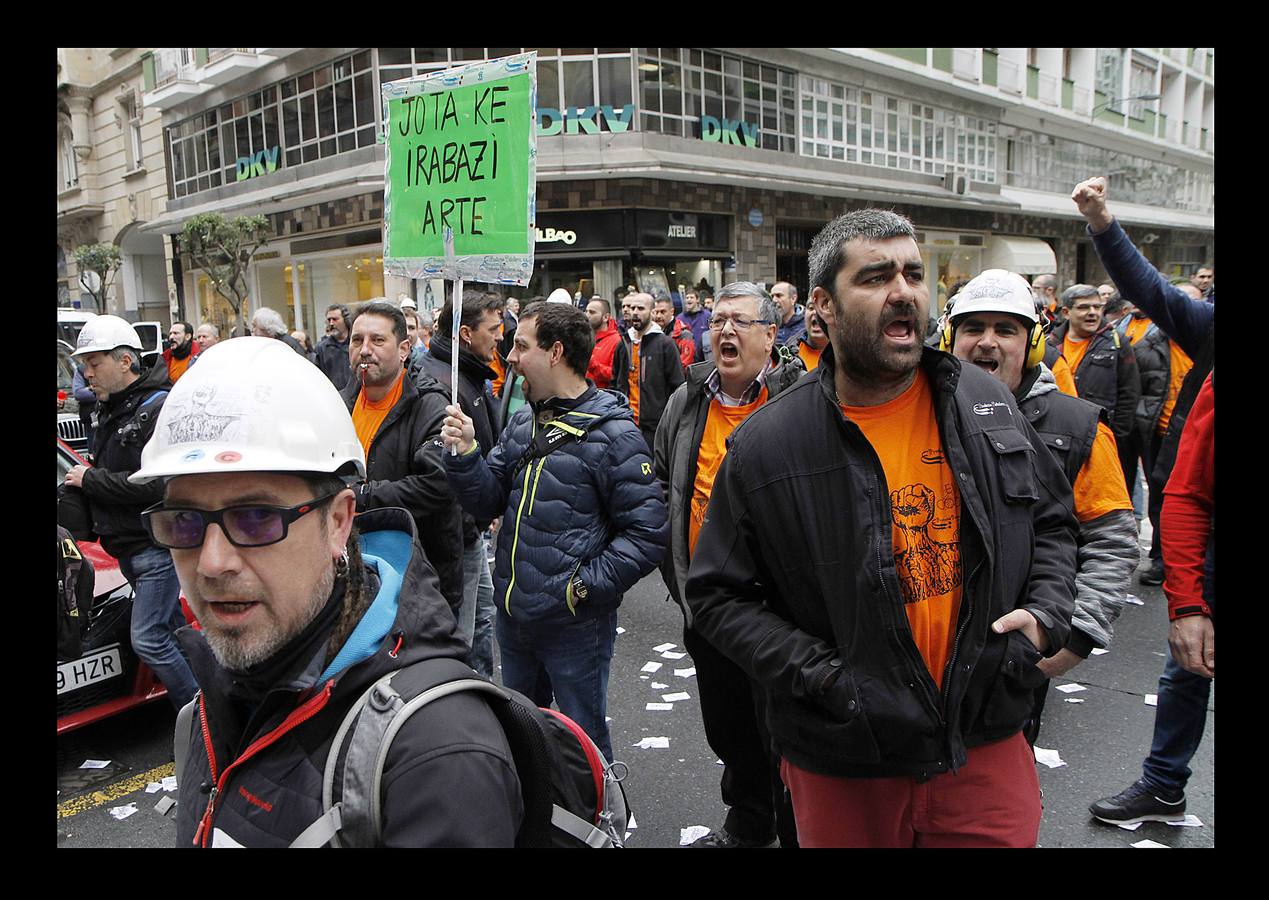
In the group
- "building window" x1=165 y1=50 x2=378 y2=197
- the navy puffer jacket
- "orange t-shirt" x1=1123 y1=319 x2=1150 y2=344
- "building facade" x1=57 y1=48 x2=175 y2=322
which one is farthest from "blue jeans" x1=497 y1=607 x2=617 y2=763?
"building facade" x1=57 y1=48 x2=175 y2=322

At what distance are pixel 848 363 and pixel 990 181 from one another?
33.6 m

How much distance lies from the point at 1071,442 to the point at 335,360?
7.73 metres

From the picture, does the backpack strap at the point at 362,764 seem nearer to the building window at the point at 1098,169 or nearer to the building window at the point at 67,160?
the building window at the point at 1098,169

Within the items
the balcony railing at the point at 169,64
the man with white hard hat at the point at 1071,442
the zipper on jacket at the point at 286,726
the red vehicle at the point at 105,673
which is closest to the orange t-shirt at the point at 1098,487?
the man with white hard hat at the point at 1071,442

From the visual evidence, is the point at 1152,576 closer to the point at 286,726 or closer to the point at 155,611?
the point at 155,611

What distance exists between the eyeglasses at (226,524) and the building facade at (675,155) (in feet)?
56.3

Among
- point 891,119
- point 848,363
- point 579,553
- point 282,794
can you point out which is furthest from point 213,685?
point 891,119

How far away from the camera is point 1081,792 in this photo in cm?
404

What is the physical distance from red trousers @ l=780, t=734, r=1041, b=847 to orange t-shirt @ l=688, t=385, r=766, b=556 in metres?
1.38

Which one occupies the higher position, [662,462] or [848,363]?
[848,363]

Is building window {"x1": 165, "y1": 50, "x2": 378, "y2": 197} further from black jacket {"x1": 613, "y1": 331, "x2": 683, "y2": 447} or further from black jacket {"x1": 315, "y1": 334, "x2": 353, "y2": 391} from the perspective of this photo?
black jacket {"x1": 613, "y1": 331, "x2": 683, "y2": 447}

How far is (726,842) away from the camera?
12.0ft
